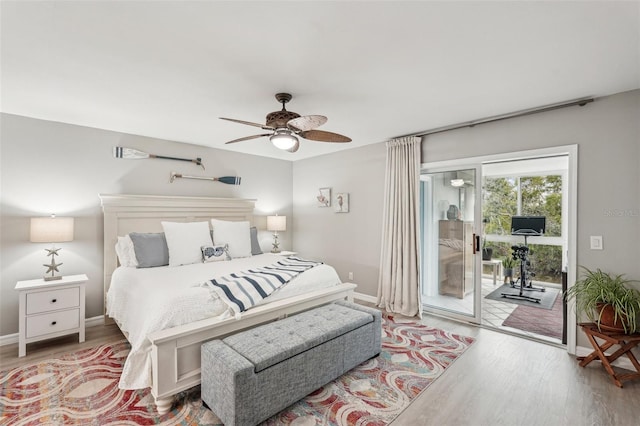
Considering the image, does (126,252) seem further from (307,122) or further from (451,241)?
(451,241)

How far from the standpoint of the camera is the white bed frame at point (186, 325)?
2.04 metres

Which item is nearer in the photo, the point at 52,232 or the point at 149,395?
the point at 149,395

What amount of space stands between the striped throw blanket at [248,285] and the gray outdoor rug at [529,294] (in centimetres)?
377

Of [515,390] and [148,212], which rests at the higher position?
[148,212]

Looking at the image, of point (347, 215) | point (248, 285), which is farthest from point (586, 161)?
point (248, 285)

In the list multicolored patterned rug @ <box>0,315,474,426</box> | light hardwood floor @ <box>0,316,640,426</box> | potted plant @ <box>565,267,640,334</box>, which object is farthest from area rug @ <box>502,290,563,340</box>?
multicolored patterned rug @ <box>0,315,474,426</box>

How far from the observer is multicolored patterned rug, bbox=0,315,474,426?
202 cm

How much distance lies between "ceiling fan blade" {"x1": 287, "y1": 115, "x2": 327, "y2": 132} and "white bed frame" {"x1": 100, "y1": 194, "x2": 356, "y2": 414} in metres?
1.55

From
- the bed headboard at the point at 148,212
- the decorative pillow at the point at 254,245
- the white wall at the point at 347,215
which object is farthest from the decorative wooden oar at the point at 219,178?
the white wall at the point at 347,215

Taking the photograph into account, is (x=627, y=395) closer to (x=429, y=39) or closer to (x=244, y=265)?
(x=429, y=39)

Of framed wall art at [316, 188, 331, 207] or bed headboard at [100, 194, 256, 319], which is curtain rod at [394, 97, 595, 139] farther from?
bed headboard at [100, 194, 256, 319]

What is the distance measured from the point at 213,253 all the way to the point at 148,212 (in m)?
1.11

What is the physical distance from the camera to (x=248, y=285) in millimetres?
2652

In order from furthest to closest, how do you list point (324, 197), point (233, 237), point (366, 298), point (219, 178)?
point (324, 197)
point (219, 178)
point (366, 298)
point (233, 237)
